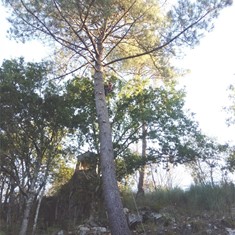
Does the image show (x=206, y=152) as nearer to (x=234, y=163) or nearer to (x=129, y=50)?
(x=234, y=163)

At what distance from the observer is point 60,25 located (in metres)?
7.29

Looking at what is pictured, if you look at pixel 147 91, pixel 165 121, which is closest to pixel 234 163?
pixel 165 121

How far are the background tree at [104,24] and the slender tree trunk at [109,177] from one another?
0.09 feet

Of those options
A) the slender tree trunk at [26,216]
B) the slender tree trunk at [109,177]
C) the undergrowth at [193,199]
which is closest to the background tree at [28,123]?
the slender tree trunk at [26,216]

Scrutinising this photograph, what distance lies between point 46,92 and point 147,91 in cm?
271

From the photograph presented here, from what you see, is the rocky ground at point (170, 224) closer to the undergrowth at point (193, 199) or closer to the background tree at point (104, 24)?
the undergrowth at point (193, 199)

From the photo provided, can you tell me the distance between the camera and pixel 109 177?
5707 mm

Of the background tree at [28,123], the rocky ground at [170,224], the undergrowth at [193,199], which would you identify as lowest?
the rocky ground at [170,224]

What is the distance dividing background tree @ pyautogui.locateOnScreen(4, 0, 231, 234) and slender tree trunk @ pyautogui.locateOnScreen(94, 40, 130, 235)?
0.09ft

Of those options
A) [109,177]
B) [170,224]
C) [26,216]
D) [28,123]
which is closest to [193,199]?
[170,224]

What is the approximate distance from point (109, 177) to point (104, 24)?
374 cm

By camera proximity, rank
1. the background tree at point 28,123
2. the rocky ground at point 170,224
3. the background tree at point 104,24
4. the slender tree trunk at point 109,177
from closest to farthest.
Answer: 1. the slender tree trunk at point 109,177
2. the rocky ground at point 170,224
3. the background tree at point 104,24
4. the background tree at point 28,123

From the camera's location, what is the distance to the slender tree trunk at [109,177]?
5216 mm

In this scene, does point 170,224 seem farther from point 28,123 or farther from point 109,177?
point 28,123
